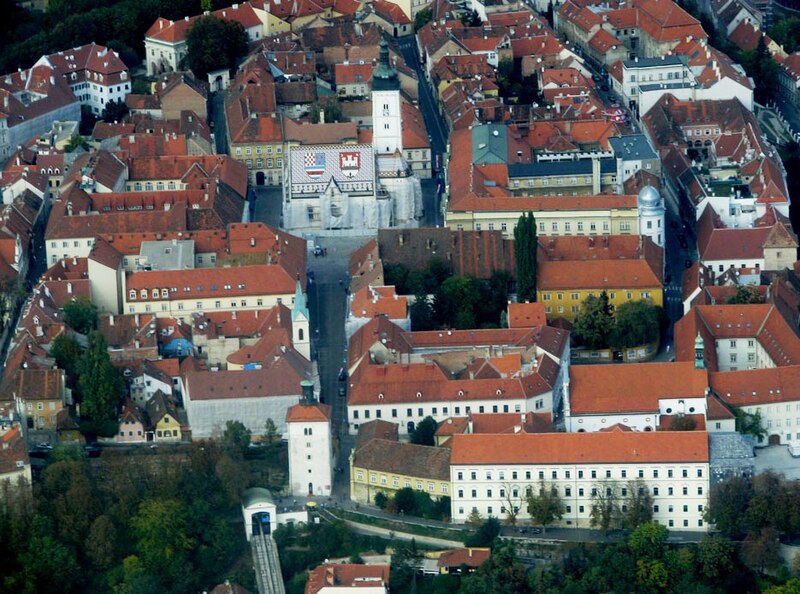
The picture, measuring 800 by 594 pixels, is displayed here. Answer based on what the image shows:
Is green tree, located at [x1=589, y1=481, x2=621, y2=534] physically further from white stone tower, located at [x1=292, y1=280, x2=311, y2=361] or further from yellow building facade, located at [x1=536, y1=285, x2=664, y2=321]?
yellow building facade, located at [x1=536, y1=285, x2=664, y2=321]

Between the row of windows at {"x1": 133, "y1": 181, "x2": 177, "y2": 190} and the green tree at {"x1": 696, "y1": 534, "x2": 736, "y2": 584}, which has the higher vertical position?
the row of windows at {"x1": 133, "y1": 181, "x2": 177, "y2": 190}

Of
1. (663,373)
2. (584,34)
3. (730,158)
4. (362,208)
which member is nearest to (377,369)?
(663,373)

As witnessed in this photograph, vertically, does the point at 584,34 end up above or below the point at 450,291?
above

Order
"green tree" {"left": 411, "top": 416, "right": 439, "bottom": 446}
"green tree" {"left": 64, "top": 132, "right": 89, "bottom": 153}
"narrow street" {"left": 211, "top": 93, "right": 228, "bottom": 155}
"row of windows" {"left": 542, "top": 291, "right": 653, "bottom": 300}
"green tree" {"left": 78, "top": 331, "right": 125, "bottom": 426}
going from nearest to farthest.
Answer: "green tree" {"left": 411, "top": 416, "right": 439, "bottom": 446} → "green tree" {"left": 78, "top": 331, "right": 125, "bottom": 426} → "row of windows" {"left": 542, "top": 291, "right": 653, "bottom": 300} → "green tree" {"left": 64, "top": 132, "right": 89, "bottom": 153} → "narrow street" {"left": 211, "top": 93, "right": 228, "bottom": 155}

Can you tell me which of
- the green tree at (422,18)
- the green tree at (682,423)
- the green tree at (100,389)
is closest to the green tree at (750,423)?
the green tree at (682,423)

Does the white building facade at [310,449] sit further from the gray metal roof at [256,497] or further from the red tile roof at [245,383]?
the red tile roof at [245,383]

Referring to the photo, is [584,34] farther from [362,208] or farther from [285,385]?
[285,385]

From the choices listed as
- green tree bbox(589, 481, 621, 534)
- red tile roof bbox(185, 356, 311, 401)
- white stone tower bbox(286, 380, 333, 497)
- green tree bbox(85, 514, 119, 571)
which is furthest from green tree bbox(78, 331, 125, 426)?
green tree bbox(589, 481, 621, 534)
